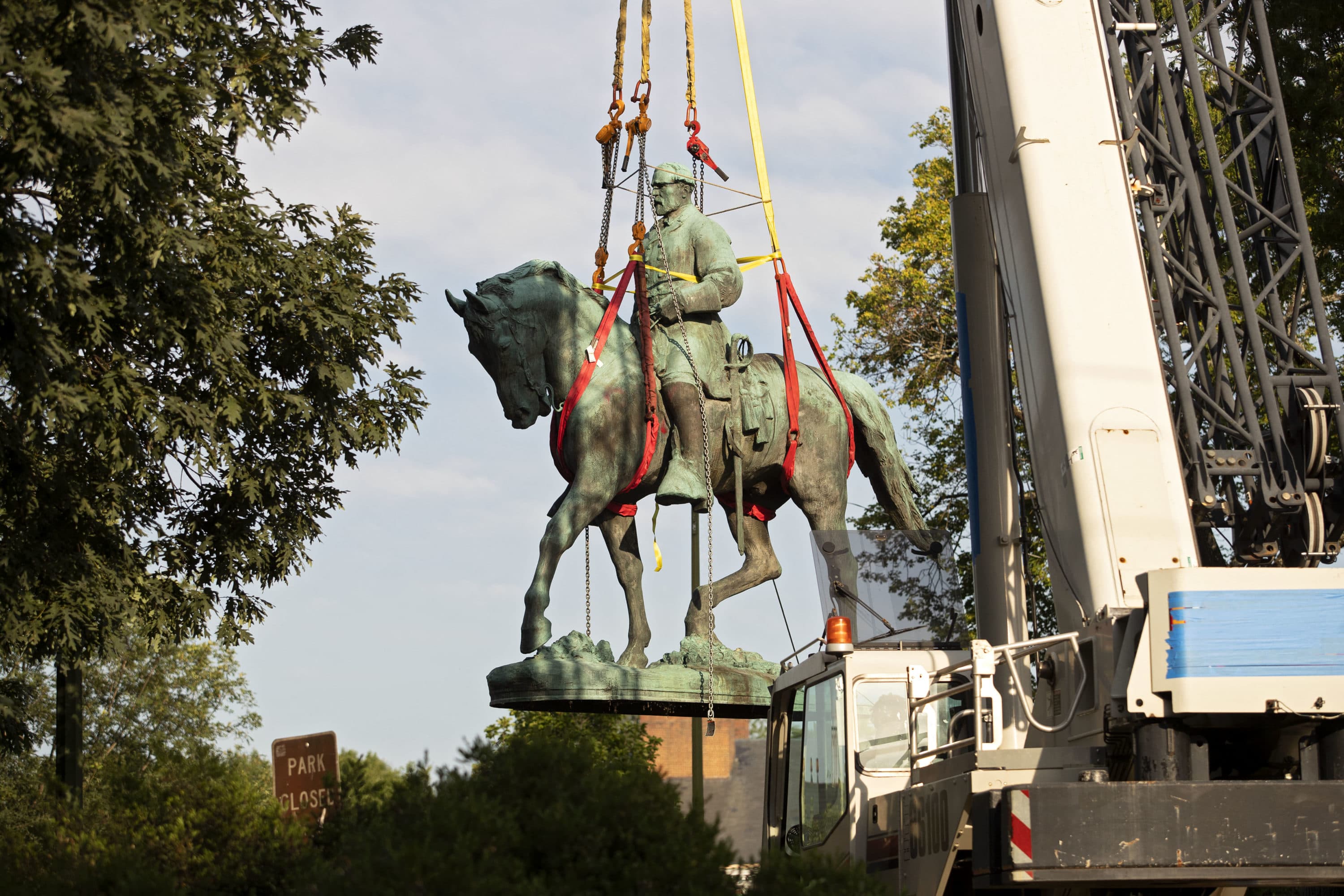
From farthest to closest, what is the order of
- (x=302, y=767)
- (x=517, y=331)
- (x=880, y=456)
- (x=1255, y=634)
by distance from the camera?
1. (x=880, y=456)
2. (x=517, y=331)
3. (x=302, y=767)
4. (x=1255, y=634)

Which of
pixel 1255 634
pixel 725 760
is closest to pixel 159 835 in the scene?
pixel 1255 634

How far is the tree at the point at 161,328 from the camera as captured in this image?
9.87 m

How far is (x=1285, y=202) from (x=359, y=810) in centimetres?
788

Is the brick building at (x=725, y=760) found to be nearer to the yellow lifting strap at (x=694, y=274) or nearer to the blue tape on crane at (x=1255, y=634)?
the yellow lifting strap at (x=694, y=274)

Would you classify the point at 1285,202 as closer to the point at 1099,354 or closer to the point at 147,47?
the point at 1099,354

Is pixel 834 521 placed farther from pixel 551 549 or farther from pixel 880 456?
pixel 551 549

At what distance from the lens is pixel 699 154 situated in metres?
14.6

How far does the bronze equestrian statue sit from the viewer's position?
14094 millimetres

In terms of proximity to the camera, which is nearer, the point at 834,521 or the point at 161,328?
the point at 161,328

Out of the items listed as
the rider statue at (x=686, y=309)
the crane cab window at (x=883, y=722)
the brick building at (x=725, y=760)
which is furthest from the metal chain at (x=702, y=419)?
the brick building at (x=725, y=760)

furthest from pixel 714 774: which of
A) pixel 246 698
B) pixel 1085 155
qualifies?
pixel 1085 155

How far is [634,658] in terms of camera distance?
1410 centimetres

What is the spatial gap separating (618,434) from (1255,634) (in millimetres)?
7445

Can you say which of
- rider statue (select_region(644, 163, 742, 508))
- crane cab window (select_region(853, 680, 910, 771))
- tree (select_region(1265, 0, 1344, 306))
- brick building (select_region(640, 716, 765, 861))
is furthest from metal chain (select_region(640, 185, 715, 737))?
brick building (select_region(640, 716, 765, 861))
